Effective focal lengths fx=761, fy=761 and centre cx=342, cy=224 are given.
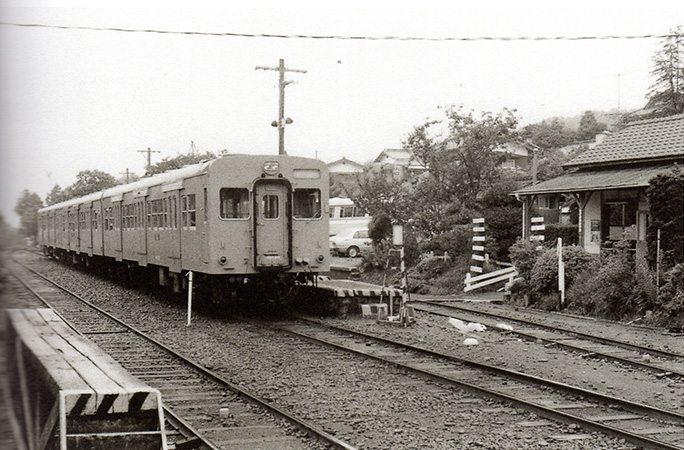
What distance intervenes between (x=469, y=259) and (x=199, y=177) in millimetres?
10589

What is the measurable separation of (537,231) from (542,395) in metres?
14.5

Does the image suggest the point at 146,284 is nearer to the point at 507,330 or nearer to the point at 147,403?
the point at 507,330

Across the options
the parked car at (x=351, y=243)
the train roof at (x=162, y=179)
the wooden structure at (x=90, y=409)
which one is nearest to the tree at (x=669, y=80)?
the parked car at (x=351, y=243)

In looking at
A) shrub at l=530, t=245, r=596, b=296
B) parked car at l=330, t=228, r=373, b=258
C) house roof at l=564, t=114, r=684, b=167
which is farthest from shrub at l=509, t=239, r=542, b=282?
parked car at l=330, t=228, r=373, b=258

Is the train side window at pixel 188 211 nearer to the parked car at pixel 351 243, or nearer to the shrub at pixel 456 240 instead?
the shrub at pixel 456 240

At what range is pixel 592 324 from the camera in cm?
1370

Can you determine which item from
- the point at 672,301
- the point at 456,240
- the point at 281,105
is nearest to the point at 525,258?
the point at 456,240

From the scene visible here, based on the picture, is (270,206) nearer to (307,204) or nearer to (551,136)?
(307,204)

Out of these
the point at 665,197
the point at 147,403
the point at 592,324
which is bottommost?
the point at 592,324

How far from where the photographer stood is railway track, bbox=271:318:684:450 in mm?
6262

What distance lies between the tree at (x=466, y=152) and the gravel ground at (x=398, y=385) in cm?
1038

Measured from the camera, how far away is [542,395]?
25.2 feet

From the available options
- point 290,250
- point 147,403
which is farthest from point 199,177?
point 147,403

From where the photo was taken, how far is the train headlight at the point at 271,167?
1346cm
